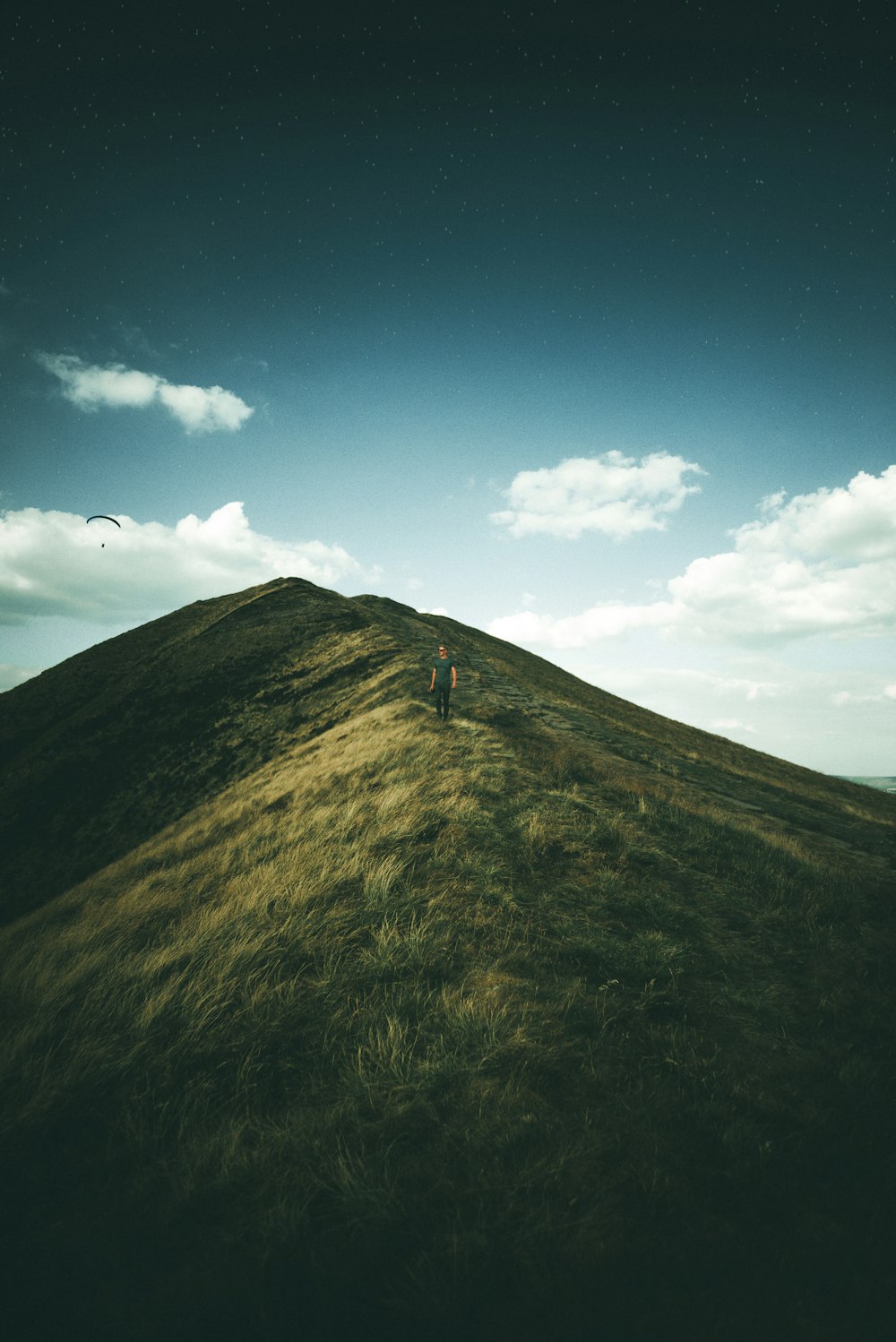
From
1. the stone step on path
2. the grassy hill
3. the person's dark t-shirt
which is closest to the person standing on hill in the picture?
the person's dark t-shirt

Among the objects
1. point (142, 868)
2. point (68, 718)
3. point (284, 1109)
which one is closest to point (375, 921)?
point (284, 1109)

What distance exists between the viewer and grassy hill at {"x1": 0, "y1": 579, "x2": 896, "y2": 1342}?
269 cm

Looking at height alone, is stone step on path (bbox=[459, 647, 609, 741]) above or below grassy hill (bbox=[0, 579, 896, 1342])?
above

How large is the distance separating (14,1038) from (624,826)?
7.45 meters

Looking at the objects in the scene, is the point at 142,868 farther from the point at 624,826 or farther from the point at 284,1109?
the point at 624,826

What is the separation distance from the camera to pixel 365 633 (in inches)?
1029

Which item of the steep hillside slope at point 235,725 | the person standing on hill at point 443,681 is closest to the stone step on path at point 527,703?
the steep hillside slope at point 235,725

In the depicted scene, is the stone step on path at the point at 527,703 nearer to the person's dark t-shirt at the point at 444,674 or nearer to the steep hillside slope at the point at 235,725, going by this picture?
the steep hillside slope at the point at 235,725

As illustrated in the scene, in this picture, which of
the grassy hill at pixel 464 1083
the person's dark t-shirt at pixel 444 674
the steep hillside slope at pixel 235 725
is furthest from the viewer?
the steep hillside slope at pixel 235 725

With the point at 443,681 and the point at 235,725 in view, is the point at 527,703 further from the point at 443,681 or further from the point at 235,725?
the point at 235,725

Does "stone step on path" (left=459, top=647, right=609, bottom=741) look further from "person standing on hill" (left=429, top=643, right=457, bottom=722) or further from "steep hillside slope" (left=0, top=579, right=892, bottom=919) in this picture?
"person standing on hill" (left=429, top=643, right=457, bottom=722)

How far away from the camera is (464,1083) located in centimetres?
374

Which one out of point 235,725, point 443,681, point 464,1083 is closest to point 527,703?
point 443,681

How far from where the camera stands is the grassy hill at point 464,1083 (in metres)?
2.69
